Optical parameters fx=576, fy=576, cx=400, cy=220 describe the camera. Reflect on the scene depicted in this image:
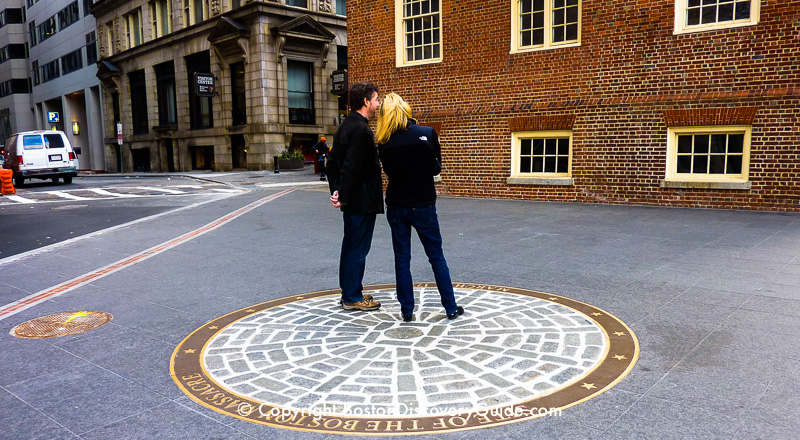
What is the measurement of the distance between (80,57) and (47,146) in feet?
104

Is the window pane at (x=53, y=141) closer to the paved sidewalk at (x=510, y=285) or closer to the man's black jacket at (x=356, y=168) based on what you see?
the paved sidewalk at (x=510, y=285)

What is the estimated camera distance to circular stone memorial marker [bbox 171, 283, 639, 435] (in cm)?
313

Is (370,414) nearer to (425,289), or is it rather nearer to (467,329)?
(467,329)

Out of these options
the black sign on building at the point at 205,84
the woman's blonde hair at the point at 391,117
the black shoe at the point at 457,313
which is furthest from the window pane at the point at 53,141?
the black shoe at the point at 457,313

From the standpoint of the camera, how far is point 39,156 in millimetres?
23172

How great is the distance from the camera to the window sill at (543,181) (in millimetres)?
13211

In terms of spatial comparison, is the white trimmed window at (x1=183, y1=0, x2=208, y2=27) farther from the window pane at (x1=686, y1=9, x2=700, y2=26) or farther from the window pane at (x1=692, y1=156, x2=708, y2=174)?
the window pane at (x1=692, y1=156, x2=708, y2=174)

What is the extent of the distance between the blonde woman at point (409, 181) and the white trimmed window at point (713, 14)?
9.22m

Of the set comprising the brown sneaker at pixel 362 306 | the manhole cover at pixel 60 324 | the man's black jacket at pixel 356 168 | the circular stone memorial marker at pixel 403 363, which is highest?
the man's black jacket at pixel 356 168

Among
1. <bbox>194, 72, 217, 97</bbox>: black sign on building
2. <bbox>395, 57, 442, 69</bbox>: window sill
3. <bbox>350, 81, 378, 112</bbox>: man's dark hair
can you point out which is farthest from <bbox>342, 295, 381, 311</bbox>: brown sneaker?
<bbox>194, 72, 217, 97</bbox>: black sign on building

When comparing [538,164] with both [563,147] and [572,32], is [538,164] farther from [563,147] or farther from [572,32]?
[572,32]

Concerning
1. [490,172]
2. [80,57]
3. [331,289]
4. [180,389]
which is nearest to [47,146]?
[490,172]

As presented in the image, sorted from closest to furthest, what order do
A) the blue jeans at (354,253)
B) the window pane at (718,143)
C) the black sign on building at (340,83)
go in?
the blue jeans at (354,253), the window pane at (718,143), the black sign on building at (340,83)

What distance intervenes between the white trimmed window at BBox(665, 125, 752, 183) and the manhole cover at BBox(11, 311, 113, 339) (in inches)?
429
